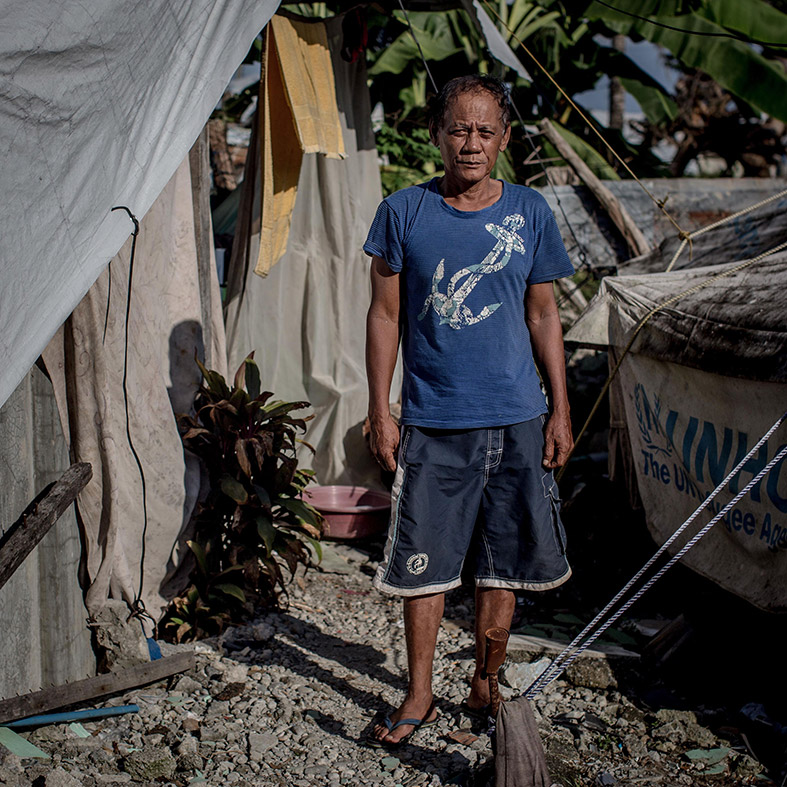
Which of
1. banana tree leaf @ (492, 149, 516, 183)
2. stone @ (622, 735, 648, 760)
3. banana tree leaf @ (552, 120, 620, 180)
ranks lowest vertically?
stone @ (622, 735, 648, 760)

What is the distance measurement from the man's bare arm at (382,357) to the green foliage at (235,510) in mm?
1016

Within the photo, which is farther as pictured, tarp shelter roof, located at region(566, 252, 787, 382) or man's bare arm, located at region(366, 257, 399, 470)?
tarp shelter roof, located at region(566, 252, 787, 382)

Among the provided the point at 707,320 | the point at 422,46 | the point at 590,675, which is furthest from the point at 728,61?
the point at 590,675

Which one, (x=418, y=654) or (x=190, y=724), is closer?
(x=418, y=654)

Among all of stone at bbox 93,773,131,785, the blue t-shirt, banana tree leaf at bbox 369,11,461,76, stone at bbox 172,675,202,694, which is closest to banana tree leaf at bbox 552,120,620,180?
banana tree leaf at bbox 369,11,461,76

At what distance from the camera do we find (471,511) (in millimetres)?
2641

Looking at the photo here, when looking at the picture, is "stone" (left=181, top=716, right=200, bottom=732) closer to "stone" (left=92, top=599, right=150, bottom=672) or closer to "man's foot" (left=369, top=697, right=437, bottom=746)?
"stone" (left=92, top=599, right=150, bottom=672)

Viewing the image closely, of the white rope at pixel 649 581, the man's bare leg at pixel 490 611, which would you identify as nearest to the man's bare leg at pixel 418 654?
the man's bare leg at pixel 490 611

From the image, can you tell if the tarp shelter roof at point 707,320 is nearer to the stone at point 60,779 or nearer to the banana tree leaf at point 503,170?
the stone at point 60,779

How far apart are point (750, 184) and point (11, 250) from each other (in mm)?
8781

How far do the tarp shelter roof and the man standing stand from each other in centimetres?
79

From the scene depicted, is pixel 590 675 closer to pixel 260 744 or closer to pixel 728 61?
pixel 260 744

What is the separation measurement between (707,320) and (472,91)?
4.75 feet

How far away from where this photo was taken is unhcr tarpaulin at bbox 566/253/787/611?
9.61 ft
